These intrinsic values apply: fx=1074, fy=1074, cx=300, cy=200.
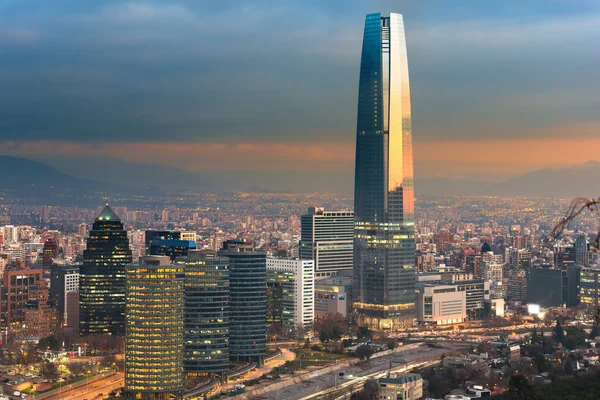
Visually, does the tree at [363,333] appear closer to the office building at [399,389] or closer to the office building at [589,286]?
the office building at [399,389]

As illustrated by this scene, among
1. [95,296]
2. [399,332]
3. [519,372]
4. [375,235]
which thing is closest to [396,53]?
[375,235]

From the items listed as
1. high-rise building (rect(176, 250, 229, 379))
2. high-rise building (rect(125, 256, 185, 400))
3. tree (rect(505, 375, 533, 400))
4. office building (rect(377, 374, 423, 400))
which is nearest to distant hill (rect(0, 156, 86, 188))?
high-rise building (rect(176, 250, 229, 379))

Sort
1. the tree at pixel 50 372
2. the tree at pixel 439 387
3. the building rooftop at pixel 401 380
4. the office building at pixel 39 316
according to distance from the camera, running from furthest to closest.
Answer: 1. the office building at pixel 39 316
2. the tree at pixel 50 372
3. the tree at pixel 439 387
4. the building rooftop at pixel 401 380

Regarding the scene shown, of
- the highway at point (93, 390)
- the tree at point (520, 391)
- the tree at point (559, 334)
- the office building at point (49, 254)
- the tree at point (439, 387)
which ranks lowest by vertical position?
the highway at point (93, 390)

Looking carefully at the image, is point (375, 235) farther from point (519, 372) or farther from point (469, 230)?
point (469, 230)

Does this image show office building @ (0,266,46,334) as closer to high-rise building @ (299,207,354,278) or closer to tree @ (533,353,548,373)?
high-rise building @ (299,207,354,278)

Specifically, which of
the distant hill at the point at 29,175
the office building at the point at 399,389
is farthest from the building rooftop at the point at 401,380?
the distant hill at the point at 29,175

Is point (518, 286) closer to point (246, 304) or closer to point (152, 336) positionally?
point (246, 304)

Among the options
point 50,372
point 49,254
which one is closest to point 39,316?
point 50,372
